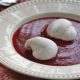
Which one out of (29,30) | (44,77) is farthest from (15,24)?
(44,77)

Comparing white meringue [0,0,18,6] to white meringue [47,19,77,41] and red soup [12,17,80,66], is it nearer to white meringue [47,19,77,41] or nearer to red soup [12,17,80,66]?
red soup [12,17,80,66]

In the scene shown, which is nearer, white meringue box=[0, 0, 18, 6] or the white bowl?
the white bowl

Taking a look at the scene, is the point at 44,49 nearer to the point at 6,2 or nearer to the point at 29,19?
the point at 29,19

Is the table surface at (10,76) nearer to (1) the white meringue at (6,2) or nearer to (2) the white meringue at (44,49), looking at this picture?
(2) the white meringue at (44,49)

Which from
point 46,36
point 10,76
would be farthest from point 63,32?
point 10,76

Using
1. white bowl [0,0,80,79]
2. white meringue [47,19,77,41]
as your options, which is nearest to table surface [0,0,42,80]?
white bowl [0,0,80,79]

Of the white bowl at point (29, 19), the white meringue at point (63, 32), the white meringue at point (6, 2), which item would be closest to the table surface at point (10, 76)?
the white bowl at point (29, 19)

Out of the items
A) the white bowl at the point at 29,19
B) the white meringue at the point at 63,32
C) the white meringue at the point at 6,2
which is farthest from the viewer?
the white meringue at the point at 6,2

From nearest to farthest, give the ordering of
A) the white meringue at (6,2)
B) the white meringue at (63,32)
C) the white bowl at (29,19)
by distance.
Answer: the white bowl at (29,19)
the white meringue at (63,32)
the white meringue at (6,2)
